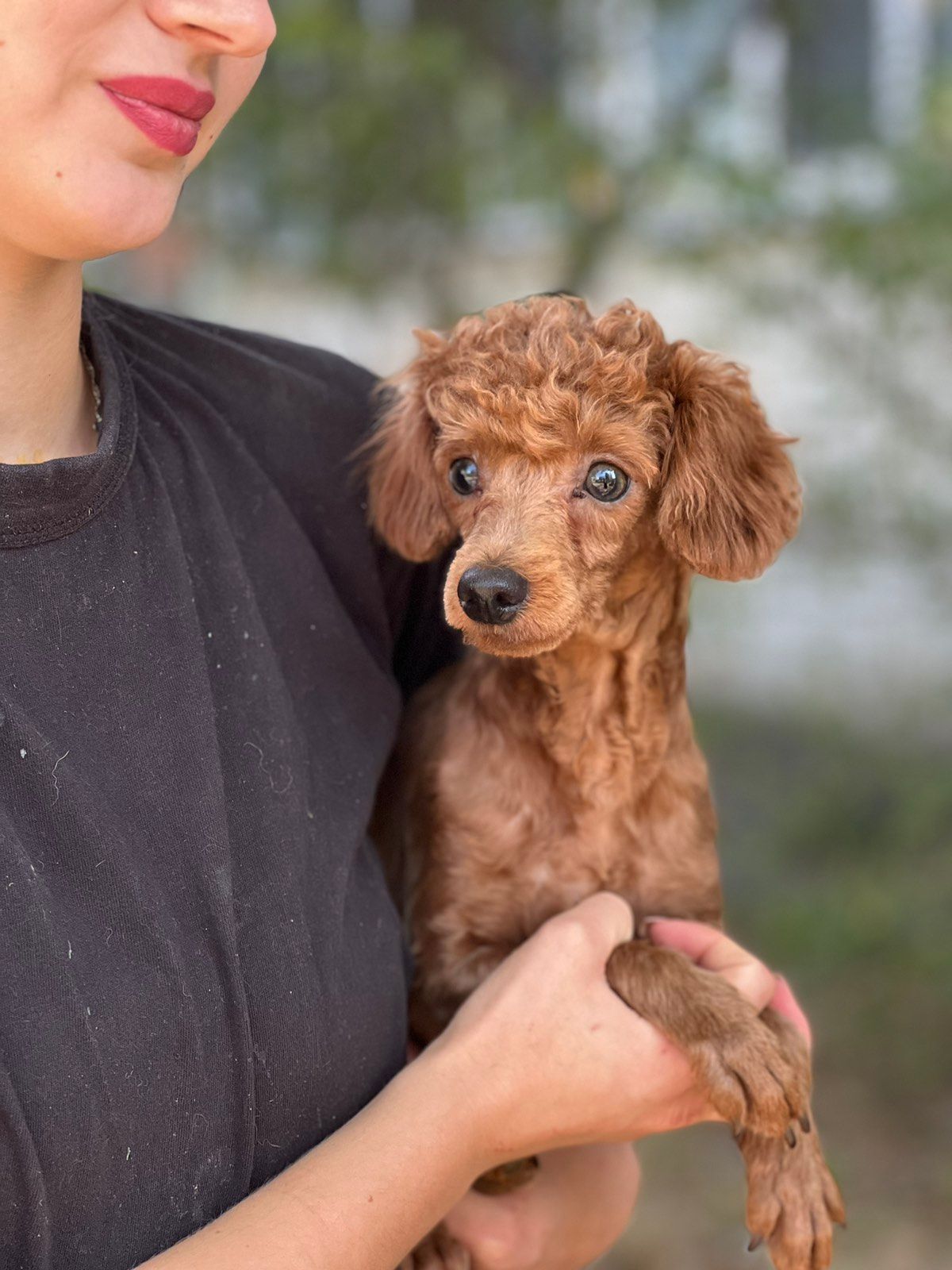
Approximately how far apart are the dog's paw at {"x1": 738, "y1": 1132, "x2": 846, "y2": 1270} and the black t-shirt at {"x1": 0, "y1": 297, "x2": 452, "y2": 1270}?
1.81 ft

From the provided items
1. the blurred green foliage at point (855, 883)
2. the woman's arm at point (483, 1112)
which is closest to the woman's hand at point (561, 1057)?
the woman's arm at point (483, 1112)

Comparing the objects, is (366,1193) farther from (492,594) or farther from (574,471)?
(574,471)

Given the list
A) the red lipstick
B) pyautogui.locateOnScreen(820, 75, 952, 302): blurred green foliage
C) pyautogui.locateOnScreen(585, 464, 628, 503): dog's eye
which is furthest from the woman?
pyautogui.locateOnScreen(820, 75, 952, 302): blurred green foliage

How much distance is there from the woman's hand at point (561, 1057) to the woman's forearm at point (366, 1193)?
0.11 ft

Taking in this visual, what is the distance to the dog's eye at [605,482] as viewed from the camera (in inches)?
77.4

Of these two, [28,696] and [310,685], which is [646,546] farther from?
[28,696]

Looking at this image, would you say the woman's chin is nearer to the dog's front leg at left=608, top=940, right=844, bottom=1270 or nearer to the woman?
the woman

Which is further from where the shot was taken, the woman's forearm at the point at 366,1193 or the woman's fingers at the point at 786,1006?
the woman's fingers at the point at 786,1006

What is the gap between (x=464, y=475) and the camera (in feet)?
6.80

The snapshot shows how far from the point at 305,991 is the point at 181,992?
17cm

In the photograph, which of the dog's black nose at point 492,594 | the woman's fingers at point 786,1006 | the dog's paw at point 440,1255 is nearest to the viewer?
the dog's black nose at point 492,594

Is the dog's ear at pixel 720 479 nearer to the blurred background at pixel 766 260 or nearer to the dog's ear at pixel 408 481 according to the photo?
the dog's ear at pixel 408 481

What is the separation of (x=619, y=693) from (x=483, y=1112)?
0.71m

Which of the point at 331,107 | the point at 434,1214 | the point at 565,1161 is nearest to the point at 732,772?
the point at 331,107
